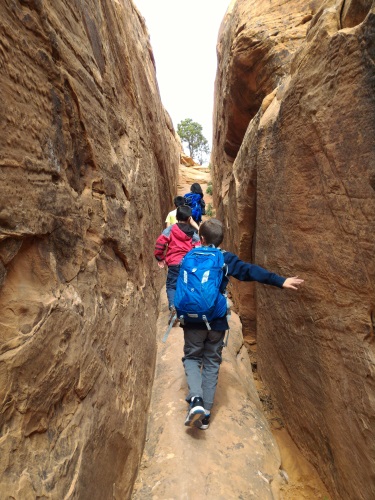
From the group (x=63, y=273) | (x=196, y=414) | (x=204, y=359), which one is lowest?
(x=196, y=414)

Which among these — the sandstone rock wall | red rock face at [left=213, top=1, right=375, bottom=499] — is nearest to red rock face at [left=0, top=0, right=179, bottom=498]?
red rock face at [left=213, top=1, right=375, bottom=499]

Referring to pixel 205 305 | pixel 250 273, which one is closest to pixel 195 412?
pixel 205 305

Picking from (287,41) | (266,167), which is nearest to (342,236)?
(266,167)

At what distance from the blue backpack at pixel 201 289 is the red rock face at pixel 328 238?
847 millimetres

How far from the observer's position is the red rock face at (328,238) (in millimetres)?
2375

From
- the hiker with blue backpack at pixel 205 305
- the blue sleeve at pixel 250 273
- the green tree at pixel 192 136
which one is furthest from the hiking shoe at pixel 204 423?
the green tree at pixel 192 136

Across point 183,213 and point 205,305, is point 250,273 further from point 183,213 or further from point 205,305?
point 183,213

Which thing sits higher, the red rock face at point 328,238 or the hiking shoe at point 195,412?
the red rock face at point 328,238

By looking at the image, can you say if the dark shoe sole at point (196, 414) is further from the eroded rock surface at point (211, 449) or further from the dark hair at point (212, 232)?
the dark hair at point (212, 232)

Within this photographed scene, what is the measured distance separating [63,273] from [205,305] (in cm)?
140

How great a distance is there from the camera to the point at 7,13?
1681 millimetres

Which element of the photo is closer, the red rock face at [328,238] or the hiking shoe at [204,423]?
the red rock face at [328,238]

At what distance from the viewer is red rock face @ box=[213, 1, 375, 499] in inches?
93.5

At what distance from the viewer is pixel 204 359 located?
3352 mm
